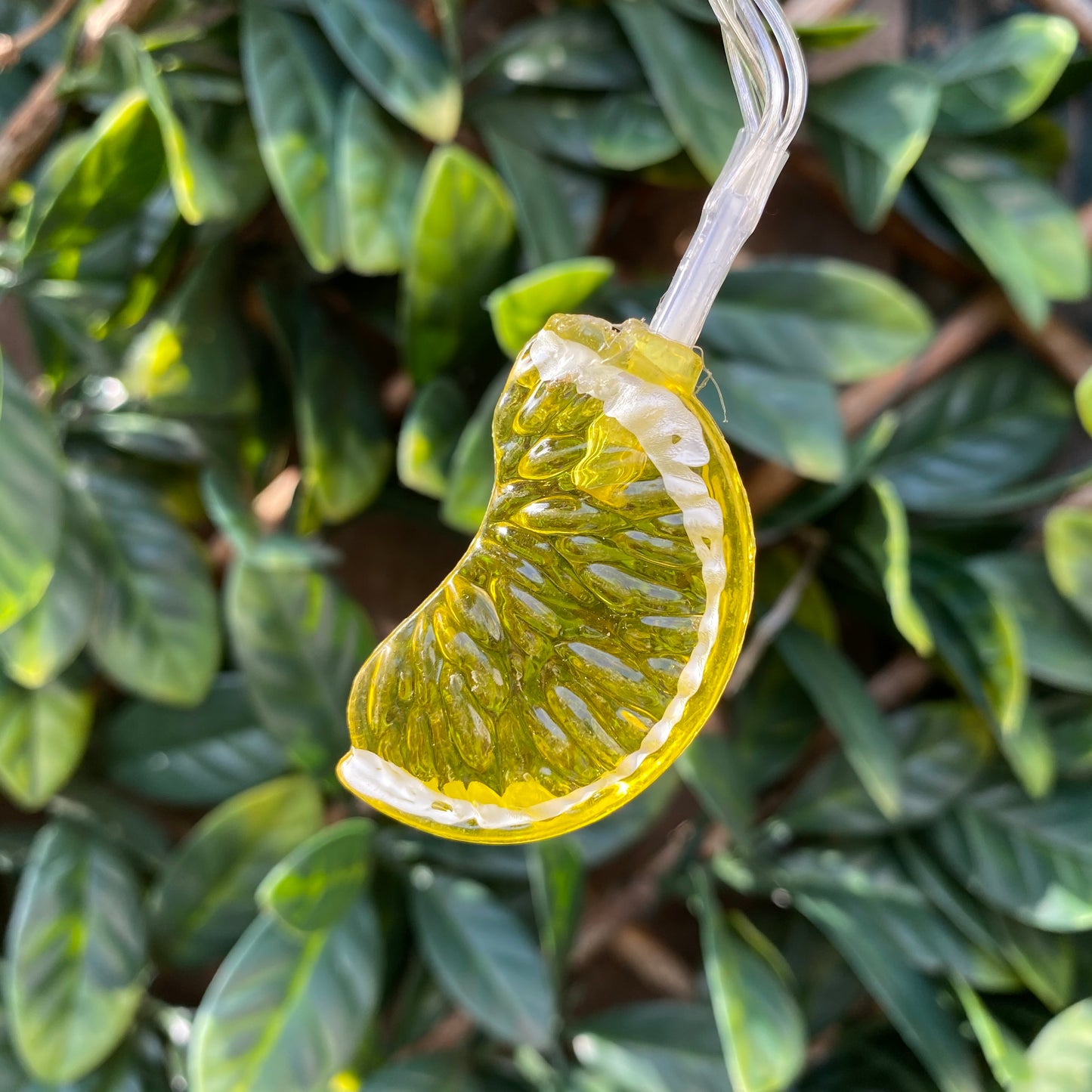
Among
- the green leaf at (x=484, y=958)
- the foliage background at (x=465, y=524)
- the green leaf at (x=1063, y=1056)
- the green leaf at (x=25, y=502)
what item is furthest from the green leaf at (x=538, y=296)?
the green leaf at (x=1063, y=1056)

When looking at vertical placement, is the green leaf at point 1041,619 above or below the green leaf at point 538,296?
below

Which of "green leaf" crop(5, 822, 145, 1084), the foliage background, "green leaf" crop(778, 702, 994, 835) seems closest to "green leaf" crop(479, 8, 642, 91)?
the foliage background

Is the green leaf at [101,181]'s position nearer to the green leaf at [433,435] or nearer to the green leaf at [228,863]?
the green leaf at [433,435]

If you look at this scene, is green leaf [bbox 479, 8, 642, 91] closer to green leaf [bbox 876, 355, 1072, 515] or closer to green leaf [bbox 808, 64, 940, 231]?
green leaf [bbox 808, 64, 940, 231]

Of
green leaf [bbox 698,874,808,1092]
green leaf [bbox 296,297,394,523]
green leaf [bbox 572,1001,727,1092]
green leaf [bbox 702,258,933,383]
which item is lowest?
green leaf [bbox 572,1001,727,1092]

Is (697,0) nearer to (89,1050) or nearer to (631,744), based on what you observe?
(631,744)

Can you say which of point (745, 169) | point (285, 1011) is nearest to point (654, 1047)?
point (285, 1011)

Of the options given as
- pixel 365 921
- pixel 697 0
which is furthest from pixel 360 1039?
pixel 697 0
